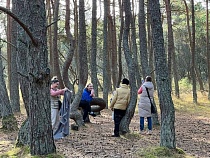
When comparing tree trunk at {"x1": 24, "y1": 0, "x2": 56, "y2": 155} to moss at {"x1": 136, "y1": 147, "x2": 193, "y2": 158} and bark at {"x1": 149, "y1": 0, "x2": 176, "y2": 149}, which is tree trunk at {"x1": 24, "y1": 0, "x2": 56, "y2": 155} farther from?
bark at {"x1": 149, "y1": 0, "x2": 176, "y2": 149}

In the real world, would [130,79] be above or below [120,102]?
above

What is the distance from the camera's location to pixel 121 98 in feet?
30.6

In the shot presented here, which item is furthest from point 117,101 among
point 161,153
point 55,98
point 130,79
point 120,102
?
point 161,153

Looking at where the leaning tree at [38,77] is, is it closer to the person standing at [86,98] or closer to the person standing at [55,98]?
the person standing at [55,98]

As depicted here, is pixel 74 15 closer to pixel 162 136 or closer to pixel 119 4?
pixel 119 4

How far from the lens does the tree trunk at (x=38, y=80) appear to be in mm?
5641

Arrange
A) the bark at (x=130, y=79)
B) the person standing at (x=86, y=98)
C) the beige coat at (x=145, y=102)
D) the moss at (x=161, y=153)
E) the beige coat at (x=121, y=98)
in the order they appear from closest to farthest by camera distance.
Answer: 1. the moss at (x=161, y=153)
2. the beige coat at (x=121, y=98)
3. the bark at (x=130, y=79)
4. the beige coat at (x=145, y=102)
5. the person standing at (x=86, y=98)

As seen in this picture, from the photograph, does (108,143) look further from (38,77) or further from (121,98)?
(38,77)

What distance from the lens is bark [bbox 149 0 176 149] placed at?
7000 mm

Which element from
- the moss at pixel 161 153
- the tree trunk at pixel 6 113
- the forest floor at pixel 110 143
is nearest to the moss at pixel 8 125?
the tree trunk at pixel 6 113

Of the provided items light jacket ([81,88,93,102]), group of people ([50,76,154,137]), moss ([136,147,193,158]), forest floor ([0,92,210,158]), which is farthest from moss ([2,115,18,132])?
moss ([136,147,193,158])

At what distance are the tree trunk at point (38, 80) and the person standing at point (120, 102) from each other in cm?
371

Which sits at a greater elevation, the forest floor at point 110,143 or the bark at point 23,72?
the bark at point 23,72

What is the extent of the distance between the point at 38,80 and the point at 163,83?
2.67 m
